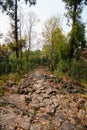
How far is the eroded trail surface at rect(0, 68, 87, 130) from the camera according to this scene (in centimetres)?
1062

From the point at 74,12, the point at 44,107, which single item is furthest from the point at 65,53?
the point at 44,107

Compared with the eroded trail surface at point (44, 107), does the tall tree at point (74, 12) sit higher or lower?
higher

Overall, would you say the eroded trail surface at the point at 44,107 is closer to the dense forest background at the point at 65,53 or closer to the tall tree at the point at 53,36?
the dense forest background at the point at 65,53

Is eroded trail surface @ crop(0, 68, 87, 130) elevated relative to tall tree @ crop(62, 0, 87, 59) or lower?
lower

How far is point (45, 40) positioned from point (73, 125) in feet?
Result: 91.9

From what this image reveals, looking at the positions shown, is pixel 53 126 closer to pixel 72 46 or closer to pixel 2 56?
pixel 2 56

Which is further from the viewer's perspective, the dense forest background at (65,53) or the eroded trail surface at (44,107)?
the dense forest background at (65,53)

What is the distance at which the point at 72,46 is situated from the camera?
26406mm

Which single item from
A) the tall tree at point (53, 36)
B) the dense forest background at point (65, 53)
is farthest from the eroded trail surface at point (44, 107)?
the tall tree at point (53, 36)

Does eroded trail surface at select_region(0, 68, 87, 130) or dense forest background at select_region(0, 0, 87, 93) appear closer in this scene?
eroded trail surface at select_region(0, 68, 87, 130)

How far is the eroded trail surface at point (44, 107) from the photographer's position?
418 inches

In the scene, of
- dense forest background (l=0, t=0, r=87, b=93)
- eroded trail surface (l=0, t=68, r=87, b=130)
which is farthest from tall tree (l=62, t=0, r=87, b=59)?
eroded trail surface (l=0, t=68, r=87, b=130)

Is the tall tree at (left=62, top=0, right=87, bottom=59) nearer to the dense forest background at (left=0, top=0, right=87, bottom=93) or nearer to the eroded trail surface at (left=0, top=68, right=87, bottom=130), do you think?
the dense forest background at (left=0, top=0, right=87, bottom=93)

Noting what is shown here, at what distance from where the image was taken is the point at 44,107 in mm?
12875
